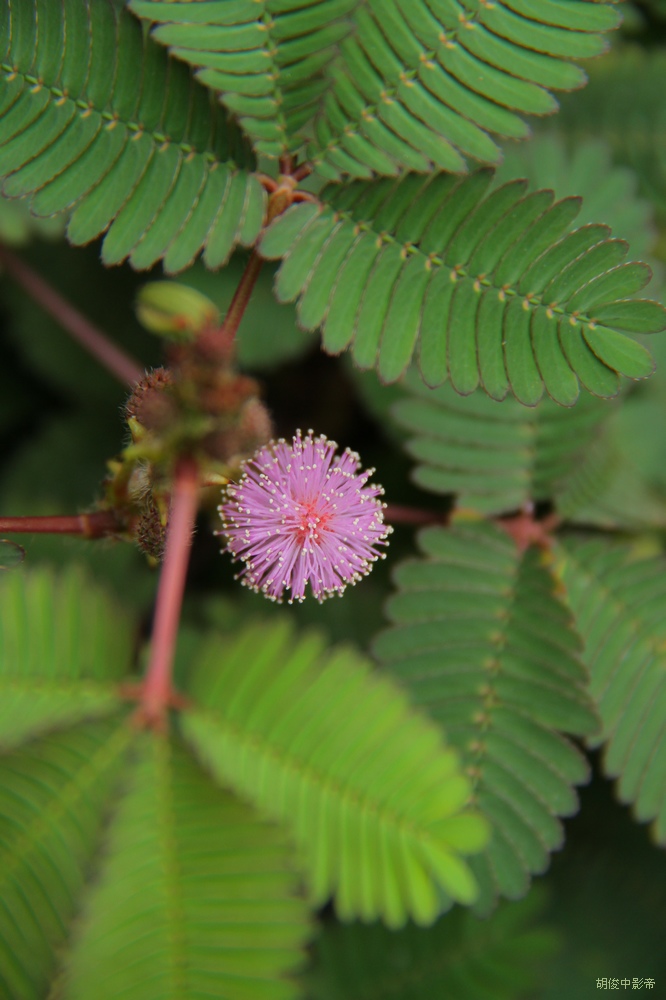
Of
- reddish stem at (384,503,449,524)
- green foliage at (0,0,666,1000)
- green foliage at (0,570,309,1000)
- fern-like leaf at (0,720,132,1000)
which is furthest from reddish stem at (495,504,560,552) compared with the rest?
fern-like leaf at (0,720,132,1000)

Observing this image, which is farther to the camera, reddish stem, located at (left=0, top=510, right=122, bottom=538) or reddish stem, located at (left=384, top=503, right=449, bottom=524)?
reddish stem, located at (left=384, top=503, right=449, bottom=524)

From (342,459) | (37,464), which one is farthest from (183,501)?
Answer: (37,464)

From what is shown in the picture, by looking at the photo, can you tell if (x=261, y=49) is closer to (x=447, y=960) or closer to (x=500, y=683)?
(x=500, y=683)

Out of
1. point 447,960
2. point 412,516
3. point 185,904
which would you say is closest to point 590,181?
point 412,516

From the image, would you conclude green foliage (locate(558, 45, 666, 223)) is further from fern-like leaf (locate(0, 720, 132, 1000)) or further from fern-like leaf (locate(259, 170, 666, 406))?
fern-like leaf (locate(0, 720, 132, 1000))

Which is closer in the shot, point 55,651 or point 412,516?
point 55,651
